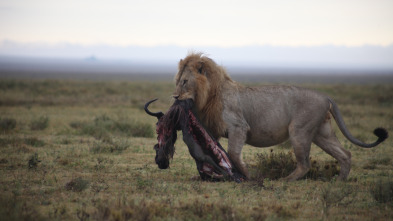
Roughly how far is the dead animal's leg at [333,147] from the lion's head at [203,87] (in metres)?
1.87

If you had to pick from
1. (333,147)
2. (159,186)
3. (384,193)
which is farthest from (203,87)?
(384,193)

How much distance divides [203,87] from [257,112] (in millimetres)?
1111

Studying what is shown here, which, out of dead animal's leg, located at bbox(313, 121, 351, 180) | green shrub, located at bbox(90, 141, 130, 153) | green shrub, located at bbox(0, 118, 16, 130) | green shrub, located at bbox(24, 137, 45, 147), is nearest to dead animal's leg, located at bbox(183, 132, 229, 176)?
dead animal's leg, located at bbox(313, 121, 351, 180)

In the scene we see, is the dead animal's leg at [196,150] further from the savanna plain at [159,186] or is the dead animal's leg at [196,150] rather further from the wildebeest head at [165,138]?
the savanna plain at [159,186]

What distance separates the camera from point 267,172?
8227 mm

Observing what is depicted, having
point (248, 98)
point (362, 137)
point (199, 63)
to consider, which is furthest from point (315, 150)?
point (199, 63)

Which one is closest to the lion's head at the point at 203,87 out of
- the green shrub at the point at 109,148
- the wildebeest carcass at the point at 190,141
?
the wildebeest carcass at the point at 190,141

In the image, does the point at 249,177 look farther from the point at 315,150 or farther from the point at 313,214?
the point at 315,150

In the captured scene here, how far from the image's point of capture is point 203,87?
23.0ft

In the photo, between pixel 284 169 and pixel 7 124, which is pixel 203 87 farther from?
pixel 7 124

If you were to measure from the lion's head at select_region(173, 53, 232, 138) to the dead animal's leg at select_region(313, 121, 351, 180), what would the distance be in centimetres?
187

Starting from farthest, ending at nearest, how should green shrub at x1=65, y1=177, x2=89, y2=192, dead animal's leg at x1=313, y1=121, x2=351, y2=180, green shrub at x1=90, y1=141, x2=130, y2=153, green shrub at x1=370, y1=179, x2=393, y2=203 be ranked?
1. green shrub at x1=90, y1=141, x2=130, y2=153
2. dead animal's leg at x1=313, y1=121, x2=351, y2=180
3. green shrub at x1=65, y1=177, x2=89, y2=192
4. green shrub at x1=370, y1=179, x2=393, y2=203

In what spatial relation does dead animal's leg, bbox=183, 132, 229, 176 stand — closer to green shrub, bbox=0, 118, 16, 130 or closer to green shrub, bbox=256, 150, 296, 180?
green shrub, bbox=256, 150, 296, 180

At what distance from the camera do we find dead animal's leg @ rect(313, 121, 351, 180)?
25.0ft
